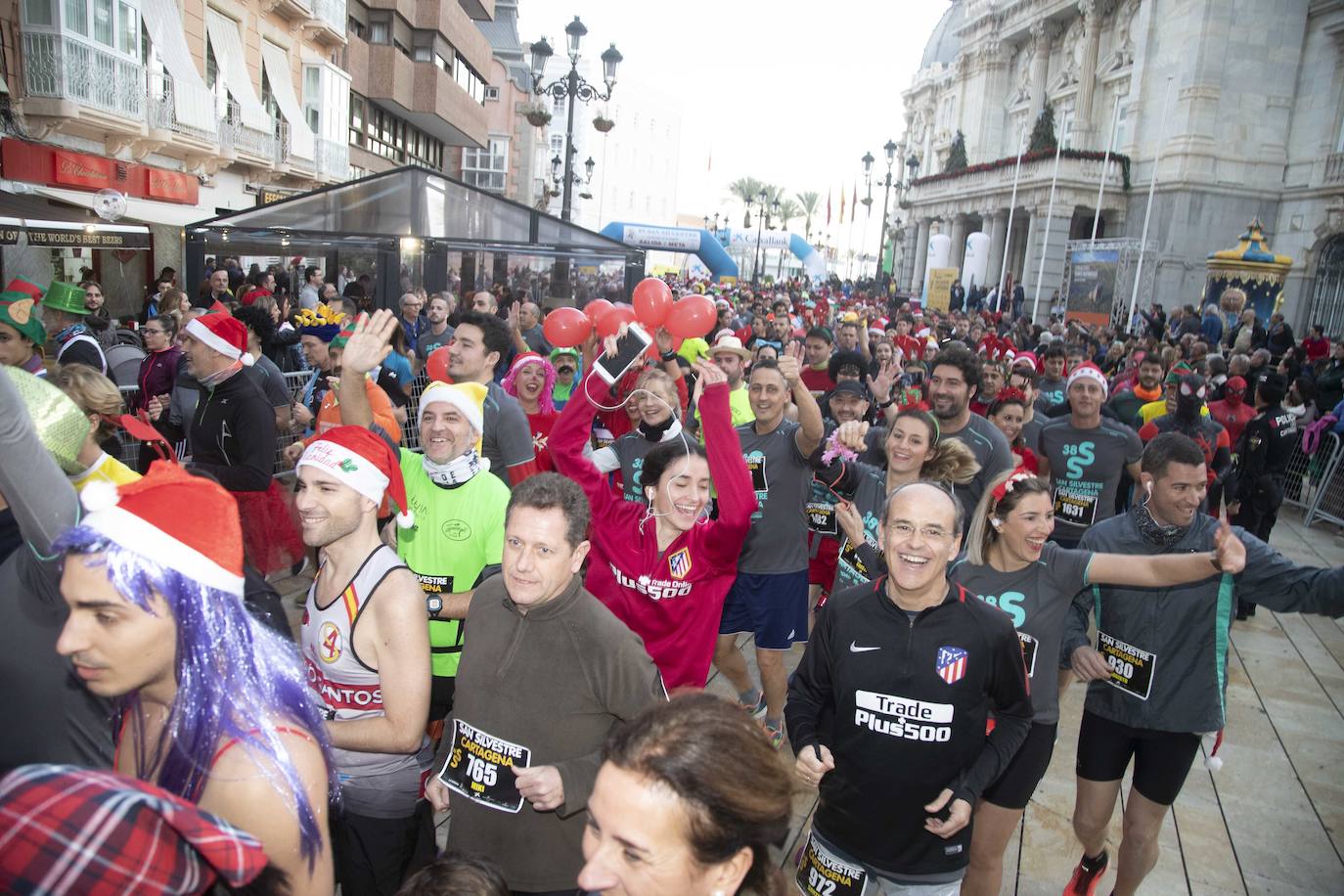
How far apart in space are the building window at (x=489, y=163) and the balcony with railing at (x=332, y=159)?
27.7m

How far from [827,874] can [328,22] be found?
92.1 feet

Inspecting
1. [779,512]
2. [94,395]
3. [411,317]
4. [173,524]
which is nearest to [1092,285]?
[411,317]

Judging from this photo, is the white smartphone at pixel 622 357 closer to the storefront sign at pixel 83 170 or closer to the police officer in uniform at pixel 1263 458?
the police officer in uniform at pixel 1263 458

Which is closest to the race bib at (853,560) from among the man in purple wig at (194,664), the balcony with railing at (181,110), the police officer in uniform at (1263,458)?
the man in purple wig at (194,664)

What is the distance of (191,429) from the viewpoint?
4.73 meters

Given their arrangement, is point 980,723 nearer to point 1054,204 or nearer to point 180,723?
point 180,723

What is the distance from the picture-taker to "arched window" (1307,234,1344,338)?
24625mm

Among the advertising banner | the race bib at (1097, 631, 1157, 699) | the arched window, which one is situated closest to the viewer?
the race bib at (1097, 631, 1157, 699)

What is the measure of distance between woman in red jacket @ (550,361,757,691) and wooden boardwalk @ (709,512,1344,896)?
0.88 meters

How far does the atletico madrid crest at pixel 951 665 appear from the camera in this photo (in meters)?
2.62

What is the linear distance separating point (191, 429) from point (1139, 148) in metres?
36.2

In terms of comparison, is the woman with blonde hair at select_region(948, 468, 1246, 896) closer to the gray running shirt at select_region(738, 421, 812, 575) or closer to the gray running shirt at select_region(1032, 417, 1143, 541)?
the gray running shirt at select_region(738, 421, 812, 575)

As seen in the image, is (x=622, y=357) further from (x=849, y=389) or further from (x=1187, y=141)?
(x=1187, y=141)

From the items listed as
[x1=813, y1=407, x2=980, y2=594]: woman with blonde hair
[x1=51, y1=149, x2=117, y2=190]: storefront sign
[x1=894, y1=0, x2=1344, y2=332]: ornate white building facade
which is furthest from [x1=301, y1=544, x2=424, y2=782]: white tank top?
[x1=894, y1=0, x2=1344, y2=332]: ornate white building facade
